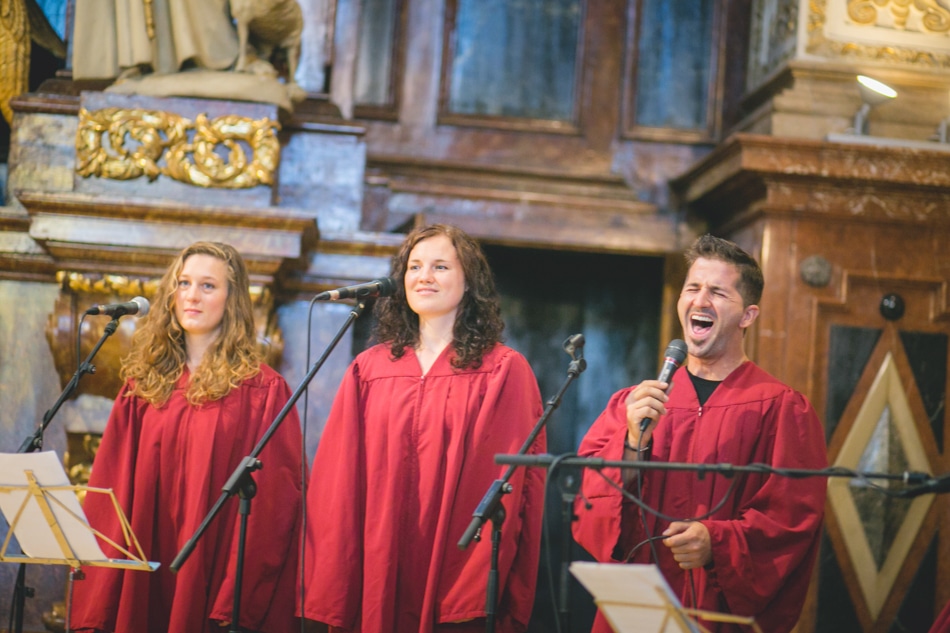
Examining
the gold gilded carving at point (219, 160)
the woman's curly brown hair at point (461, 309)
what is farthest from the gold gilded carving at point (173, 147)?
the woman's curly brown hair at point (461, 309)

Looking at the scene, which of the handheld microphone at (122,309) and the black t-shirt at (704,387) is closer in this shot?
the black t-shirt at (704,387)

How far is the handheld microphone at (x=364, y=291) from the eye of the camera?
9.90ft

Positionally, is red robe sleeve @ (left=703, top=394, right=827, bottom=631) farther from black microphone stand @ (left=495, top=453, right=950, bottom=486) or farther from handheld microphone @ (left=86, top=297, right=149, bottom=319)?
handheld microphone @ (left=86, top=297, right=149, bottom=319)

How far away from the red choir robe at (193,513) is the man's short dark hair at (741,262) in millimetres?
1467

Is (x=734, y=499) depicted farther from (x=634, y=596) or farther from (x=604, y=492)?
(x=634, y=596)

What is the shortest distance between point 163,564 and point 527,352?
9.74 feet

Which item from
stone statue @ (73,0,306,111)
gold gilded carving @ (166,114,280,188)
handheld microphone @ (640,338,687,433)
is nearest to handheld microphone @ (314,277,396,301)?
handheld microphone @ (640,338,687,433)

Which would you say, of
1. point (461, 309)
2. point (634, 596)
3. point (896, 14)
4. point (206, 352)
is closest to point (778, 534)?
point (634, 596)

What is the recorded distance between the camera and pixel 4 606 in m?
4.34

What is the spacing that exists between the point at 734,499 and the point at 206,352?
182 centimetres

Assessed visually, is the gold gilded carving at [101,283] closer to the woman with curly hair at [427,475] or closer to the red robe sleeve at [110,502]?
the red robe sleeve at [110,502]

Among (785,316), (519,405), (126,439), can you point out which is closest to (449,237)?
(519,405)

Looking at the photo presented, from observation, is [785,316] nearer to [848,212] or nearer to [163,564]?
[848,212]

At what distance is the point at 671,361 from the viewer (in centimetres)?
273
